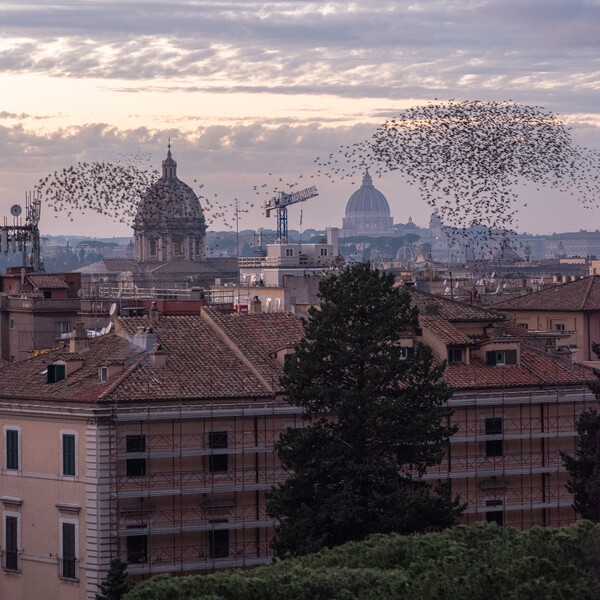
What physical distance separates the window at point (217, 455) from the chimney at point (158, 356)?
93.4 inches

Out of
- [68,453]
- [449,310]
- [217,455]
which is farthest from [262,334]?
[68,453]

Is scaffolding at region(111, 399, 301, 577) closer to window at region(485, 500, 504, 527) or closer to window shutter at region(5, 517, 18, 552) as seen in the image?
window shutter at region(5, 517, 18, 552)

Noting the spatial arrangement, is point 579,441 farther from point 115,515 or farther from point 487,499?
point 115,515

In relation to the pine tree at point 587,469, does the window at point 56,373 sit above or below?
above

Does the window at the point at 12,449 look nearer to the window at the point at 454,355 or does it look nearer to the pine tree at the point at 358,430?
the pine tree at the point at 358,430

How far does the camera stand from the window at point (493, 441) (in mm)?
46094

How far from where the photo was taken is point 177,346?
46562 mm

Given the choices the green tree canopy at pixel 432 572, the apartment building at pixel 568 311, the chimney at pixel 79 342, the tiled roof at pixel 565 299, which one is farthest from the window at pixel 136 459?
the tiled roof at pixel 565 299

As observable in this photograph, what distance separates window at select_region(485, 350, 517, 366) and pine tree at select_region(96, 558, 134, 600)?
1295cm

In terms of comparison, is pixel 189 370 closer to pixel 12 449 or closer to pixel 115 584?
pixel 12 449

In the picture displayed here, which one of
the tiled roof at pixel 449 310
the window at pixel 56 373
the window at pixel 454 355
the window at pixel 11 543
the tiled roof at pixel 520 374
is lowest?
the window at pixel 11 543

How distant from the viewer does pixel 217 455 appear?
4369cm

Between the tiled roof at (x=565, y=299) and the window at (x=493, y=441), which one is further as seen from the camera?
the tiled roof at (x=565, y=299)

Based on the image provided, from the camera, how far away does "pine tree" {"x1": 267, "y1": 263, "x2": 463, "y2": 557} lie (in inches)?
1508
